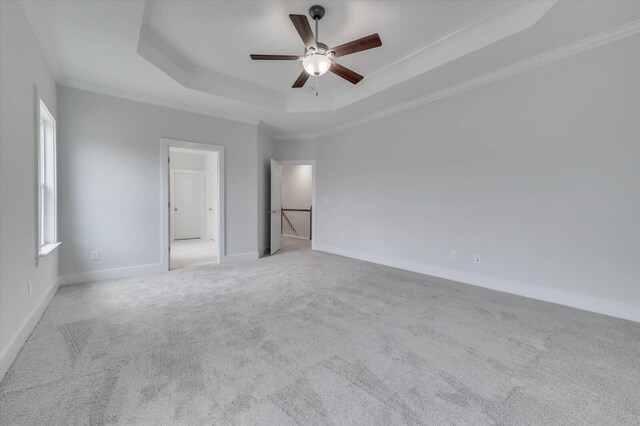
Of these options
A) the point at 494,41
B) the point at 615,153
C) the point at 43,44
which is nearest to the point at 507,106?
the point at 494,41

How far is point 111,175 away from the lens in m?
3.96

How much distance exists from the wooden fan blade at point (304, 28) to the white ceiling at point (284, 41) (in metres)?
0.42

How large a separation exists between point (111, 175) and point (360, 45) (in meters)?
3.79

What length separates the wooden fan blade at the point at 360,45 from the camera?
2418 millimetres

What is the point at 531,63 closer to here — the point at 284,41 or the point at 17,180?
the point at 284,41

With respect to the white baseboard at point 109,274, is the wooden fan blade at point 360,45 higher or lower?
higher

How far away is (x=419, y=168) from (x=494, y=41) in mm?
1951

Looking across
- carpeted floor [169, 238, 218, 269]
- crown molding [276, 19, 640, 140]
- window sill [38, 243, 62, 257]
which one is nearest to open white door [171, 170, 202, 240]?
carpeted floor [169, 238, 218, 269]

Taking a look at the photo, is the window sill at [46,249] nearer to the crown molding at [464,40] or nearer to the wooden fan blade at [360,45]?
the wooden fan blade at [360,45]

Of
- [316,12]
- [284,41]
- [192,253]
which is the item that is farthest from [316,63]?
[192,253]

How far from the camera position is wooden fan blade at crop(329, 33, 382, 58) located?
7.93ft

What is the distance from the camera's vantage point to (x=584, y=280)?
116 inches

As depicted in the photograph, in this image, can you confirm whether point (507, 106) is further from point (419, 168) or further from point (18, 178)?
point (18, 178)

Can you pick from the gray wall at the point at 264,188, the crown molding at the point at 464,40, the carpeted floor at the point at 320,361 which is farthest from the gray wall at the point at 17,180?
the crown molding at the point at 464,40
